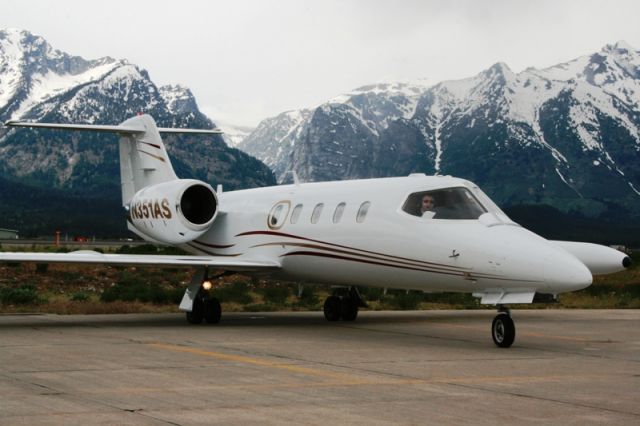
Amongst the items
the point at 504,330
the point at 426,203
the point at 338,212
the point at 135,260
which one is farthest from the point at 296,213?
the point at 504,330

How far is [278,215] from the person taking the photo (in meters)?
19.1

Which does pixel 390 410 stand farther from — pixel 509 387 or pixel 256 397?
pixel 509 387

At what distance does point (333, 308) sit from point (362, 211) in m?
3.31

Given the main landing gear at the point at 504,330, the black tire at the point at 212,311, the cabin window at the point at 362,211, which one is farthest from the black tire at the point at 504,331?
the black tire at the point at 212,311

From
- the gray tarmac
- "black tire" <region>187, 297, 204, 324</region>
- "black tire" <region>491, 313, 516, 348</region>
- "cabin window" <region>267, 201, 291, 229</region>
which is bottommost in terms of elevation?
the gray tarmac

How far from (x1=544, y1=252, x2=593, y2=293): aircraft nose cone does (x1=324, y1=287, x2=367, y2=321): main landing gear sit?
22.4ft

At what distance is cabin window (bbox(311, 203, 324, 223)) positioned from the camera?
706 inches

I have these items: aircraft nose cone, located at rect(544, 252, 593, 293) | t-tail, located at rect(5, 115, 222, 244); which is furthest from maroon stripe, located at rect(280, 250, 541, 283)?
t-tail, located at rect(5, 115, 222, 244)

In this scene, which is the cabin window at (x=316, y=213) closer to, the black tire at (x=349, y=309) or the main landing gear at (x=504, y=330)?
the black tire at (x=349, y=309)

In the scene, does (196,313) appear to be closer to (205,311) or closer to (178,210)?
(205,311)

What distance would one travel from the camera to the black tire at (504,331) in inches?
543

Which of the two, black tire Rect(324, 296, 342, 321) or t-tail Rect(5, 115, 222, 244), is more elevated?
t-tail Rect(5, 115, 222, 244)

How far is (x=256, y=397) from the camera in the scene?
8828 mm

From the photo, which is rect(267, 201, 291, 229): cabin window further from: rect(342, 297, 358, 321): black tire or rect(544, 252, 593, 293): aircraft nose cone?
rect(544, 252, 593, 293): aircraft nose cone
